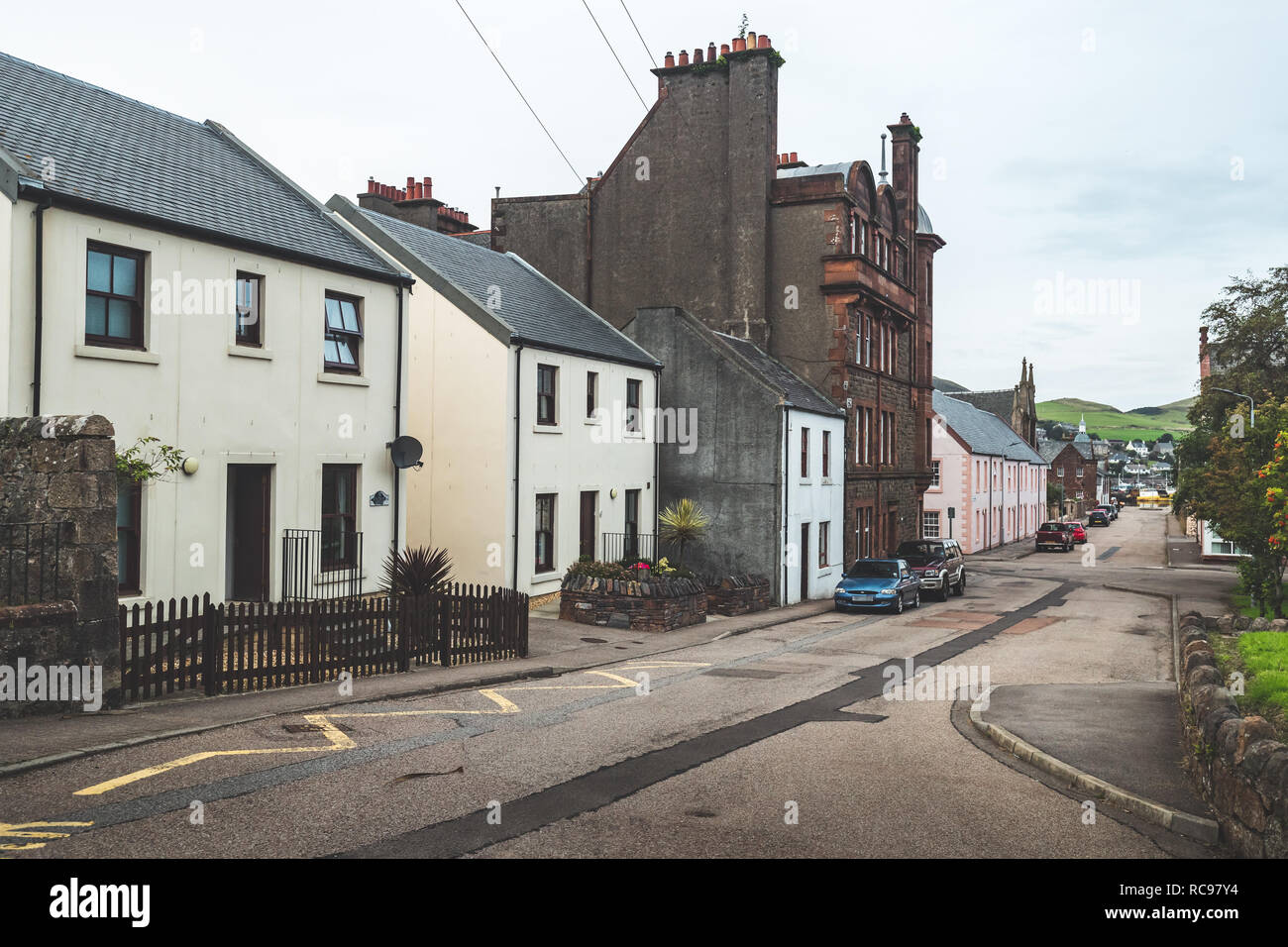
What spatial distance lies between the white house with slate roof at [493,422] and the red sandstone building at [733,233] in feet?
28.8

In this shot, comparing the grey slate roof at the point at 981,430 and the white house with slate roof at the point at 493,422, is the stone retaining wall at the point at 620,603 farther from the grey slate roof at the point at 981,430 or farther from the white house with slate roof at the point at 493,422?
the grey slate roof at the point at 981,430

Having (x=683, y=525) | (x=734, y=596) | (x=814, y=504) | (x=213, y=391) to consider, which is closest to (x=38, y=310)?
(x=213, y=391)

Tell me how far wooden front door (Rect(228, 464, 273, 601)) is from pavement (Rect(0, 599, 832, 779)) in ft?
12.6

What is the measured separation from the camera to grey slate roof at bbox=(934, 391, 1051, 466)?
2515 inches

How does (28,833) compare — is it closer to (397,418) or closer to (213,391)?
(213,391)

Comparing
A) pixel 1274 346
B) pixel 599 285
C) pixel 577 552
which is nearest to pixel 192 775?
pixel 577 552

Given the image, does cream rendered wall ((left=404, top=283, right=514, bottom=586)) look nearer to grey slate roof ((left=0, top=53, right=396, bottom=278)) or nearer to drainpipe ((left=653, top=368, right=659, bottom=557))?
grey slate roof ((left=0, top=53, right=396, bottom=278))

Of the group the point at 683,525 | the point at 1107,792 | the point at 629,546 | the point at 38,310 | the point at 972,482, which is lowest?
the point at 1107,792

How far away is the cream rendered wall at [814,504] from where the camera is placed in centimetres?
3080

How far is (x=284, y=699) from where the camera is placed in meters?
13.2

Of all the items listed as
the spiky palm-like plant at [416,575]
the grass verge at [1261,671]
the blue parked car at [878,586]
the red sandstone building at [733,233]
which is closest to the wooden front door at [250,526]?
the spiky palm-like plant at [416,575]

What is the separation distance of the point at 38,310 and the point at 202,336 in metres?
2.75
